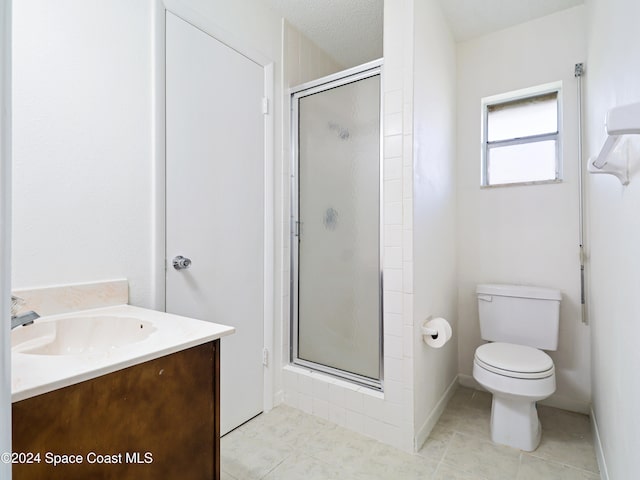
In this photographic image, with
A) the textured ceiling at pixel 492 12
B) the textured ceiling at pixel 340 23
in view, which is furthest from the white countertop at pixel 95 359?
the textured ceiling at pixel 492 12

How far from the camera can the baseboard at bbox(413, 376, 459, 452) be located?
176cm

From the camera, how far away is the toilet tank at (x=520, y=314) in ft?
6.88

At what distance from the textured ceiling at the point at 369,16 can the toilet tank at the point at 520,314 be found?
1.77 meters

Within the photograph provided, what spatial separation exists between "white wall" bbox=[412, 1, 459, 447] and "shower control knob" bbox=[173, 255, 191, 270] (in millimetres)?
1103

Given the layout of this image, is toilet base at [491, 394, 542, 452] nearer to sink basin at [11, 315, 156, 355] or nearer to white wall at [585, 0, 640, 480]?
white wall at [585, 0, 640, 480]

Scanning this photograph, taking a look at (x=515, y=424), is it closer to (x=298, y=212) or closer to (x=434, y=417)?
(x=434, y=417)

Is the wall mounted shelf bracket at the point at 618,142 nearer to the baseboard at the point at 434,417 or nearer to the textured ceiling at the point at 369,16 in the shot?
the baseboard at the point at 434,417

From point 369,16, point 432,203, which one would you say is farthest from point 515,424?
point 369,16

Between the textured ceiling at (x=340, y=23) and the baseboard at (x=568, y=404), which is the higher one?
the textured ceiling at (x=340, y=23)

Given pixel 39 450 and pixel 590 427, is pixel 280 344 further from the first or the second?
pixel 590 427

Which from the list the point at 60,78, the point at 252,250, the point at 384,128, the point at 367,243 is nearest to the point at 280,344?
the point at 252,250

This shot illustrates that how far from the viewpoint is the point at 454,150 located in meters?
2.48
